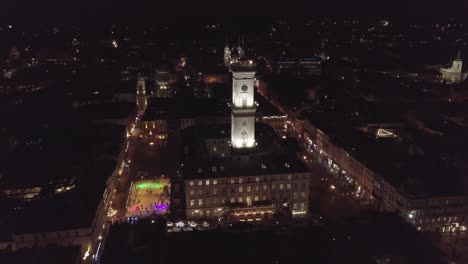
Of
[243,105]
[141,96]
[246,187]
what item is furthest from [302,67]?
[246,187]

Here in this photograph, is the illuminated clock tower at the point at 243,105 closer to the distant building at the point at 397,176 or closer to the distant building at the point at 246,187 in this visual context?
the distant building at the point at 246,187

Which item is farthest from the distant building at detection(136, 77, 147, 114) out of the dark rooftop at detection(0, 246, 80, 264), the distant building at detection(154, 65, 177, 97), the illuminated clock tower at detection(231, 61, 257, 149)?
the dark rooftop at detection(0, 246, 80, 264)

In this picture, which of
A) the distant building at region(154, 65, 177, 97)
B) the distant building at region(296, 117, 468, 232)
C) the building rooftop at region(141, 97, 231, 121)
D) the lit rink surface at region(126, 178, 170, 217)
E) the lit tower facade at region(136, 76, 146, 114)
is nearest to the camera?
the distant building at region(296, 117, 468, 232)

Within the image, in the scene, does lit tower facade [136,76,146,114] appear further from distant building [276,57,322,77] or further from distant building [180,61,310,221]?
distant building [276,57,322,77]

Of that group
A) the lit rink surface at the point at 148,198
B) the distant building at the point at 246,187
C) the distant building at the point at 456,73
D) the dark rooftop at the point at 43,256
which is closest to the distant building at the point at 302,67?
the distant building at the point at 456,73

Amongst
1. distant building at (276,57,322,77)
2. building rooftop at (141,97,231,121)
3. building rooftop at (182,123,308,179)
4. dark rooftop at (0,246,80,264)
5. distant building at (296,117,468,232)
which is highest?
distant building at (276,57,322,77)

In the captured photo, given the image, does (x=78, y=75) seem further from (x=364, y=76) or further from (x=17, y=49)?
(x=364, y=76)
